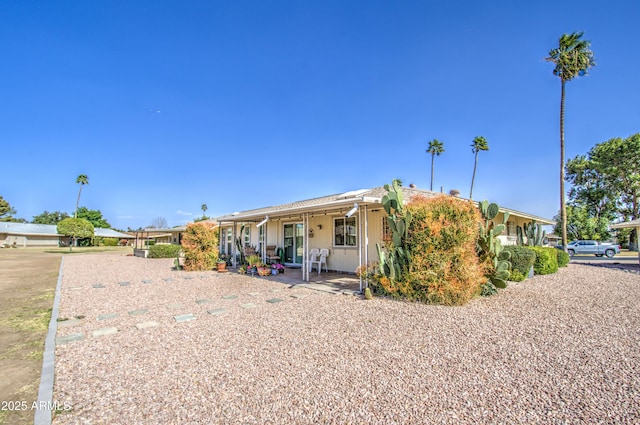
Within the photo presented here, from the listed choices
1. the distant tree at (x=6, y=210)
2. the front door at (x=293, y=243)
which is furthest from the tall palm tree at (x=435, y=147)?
the distant tree at (x=6, y=210)

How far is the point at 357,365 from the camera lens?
344 centimetres

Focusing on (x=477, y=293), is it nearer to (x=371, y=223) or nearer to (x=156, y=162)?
(x=371, y=223)

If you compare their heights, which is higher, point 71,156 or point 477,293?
point 71,156

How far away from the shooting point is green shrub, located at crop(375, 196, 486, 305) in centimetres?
639

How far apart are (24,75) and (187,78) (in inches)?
235

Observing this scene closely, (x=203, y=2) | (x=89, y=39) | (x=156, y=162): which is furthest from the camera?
(x=156, y=162)

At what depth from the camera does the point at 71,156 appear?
18.4 metres

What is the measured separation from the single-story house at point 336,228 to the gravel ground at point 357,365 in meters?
3.50

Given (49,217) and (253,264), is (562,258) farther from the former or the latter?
(49,217)

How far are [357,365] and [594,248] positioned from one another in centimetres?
3255

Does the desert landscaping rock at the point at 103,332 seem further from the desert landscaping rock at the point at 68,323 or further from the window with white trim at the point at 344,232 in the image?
the window with white trim at the point at 344,232

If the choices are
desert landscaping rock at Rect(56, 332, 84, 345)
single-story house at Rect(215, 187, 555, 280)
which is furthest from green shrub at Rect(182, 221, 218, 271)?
desert landscaping rock at Rect(56, 332, 84, 345)

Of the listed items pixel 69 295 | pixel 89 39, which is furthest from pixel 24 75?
pixel 69 295

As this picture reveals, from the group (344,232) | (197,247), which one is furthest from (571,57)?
(197,247)
